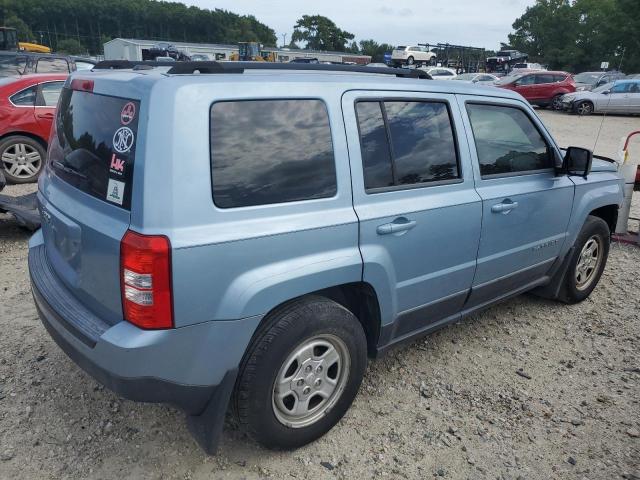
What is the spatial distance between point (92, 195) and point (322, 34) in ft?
377

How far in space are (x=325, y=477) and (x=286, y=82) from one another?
1902mm

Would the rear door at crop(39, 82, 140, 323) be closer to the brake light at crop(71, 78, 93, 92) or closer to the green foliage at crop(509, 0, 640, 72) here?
the brake light at crop(71, 78, 93, 92)

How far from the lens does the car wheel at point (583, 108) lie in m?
21.8

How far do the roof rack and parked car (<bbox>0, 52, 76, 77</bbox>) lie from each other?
300 inches

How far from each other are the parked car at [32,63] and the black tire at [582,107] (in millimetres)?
19812

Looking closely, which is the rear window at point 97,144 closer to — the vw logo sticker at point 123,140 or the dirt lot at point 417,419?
the vw logo sticker at point 123,140

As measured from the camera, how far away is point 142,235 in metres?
1.97

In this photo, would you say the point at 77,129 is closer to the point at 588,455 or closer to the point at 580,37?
the point at 588,455

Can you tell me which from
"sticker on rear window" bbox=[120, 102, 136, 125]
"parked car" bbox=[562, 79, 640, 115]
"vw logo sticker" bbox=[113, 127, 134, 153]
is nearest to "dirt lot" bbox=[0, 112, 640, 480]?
"vw logo sticker" bbox=[113, 127, 134, 153]

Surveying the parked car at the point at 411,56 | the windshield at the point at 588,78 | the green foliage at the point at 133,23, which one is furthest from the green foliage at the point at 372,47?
the windshield at the point at 588,78

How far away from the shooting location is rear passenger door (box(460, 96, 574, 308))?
326 cm

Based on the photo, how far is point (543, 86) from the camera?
23984 mm

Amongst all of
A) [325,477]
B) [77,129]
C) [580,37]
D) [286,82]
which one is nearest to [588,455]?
[325,477]

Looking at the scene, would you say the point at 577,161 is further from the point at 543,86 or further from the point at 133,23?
the point at 133,23
